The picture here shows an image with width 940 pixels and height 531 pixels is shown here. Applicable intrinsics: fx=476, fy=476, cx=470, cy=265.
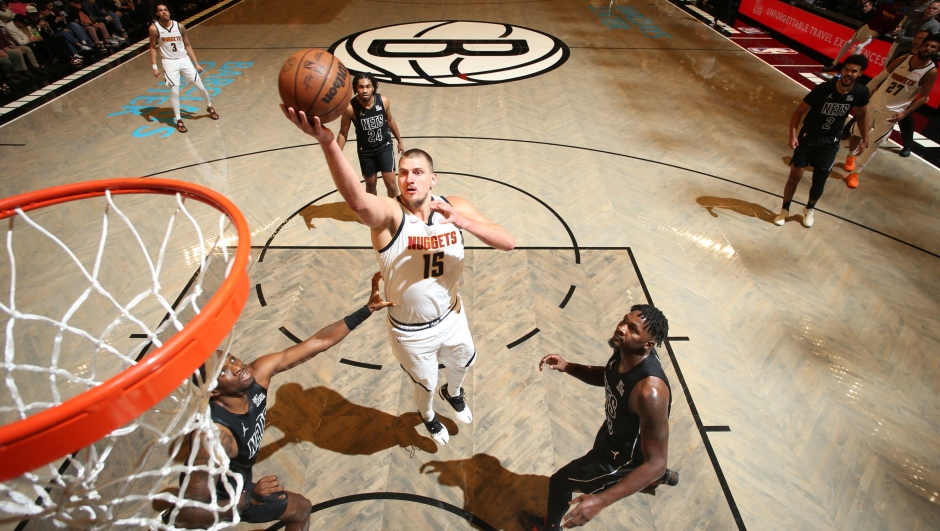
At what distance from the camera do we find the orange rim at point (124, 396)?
132 cm

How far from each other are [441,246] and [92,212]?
561 cm

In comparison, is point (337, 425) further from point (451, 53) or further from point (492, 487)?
point (451, 53)

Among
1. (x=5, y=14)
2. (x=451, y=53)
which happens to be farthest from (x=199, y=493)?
(x=5, y=14)

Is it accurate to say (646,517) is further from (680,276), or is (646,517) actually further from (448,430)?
(680,276)

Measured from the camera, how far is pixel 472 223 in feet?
8.32

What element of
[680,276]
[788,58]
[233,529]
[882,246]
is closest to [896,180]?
[882,246]

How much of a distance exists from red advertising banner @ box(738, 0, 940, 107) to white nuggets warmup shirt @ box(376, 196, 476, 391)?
424 inches

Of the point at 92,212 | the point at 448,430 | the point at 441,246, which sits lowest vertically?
the point at 448,430

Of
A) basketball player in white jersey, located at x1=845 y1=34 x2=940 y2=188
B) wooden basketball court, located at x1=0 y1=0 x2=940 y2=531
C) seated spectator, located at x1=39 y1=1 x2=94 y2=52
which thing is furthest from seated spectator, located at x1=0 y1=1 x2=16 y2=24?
basketball player in white jersey, located at x1=845 y1=34 x2=940 y2=188

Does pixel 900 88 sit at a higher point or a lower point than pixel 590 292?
higher

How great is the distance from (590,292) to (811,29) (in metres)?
11.8

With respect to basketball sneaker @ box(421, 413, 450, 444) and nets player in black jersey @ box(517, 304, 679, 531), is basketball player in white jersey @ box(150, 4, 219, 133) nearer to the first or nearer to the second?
basketball sneaker @ box(421, 413, 450, 444)

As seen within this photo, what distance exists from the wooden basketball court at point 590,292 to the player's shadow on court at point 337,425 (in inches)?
0.6

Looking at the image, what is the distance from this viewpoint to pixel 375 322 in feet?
14.8
